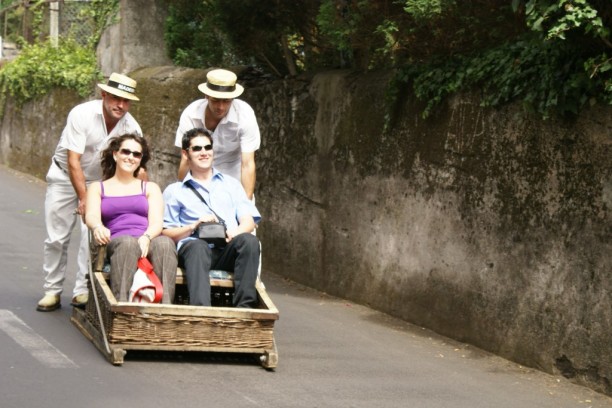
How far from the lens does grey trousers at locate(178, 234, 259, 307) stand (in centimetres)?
865

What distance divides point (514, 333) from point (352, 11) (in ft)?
12.2

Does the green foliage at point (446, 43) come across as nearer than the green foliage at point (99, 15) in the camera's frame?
Yes

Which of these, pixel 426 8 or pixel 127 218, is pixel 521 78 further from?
pixel 127 218

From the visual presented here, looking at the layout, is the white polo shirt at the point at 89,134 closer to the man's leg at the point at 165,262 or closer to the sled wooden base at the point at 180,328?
the man's leg at the point at 165,262

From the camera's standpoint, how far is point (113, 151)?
941 centimetres

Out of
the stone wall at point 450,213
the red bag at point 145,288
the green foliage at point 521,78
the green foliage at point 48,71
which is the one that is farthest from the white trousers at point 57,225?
the green foliage at point 48,71

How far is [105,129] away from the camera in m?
9.83

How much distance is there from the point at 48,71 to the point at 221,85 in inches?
477

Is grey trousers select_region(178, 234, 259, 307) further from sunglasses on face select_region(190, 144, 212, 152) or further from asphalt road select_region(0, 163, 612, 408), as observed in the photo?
sunglasses on face select_region(190, 144, 212, 152)

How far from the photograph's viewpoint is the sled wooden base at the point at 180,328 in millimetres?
8188

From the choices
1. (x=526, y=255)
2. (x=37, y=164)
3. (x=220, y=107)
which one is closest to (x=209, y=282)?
(x=220, y=107)

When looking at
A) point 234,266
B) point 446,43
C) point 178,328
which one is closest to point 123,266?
point 178,328

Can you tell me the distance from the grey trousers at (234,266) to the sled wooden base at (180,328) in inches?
7.5

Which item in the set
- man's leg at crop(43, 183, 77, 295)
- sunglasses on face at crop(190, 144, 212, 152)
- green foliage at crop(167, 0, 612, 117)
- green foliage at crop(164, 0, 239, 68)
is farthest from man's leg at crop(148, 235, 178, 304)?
green foliage at crop(164, 0, 239, 68)
